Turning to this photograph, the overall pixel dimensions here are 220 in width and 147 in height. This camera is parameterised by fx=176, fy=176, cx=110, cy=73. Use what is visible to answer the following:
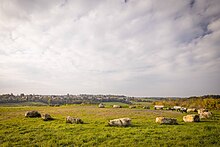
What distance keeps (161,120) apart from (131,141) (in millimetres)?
13564

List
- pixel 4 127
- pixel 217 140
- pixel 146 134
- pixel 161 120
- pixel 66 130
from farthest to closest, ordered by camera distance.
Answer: pixel 161 120
pixel 4 127
pixel 66 130
pixel 146 134
pixel 217 140

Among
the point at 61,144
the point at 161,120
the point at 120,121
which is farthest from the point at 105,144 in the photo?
the point at 161,120

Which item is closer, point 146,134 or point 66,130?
point 146,134

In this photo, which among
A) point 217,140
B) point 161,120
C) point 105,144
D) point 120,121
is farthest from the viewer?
point 161,120

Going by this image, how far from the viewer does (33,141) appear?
18.2 metres

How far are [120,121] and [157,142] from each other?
32.3 feet

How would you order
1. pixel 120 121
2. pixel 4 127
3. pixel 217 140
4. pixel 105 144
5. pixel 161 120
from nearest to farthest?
1. pixel 105 144
2. pixel 217 140
3. pixel 4 127
4. pixel 120 121
5. pixel 161 120

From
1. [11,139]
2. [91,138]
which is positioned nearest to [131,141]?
[91,138]

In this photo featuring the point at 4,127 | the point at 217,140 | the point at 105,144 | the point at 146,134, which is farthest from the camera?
the point at 4,127

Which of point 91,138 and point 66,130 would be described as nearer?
point 91,138

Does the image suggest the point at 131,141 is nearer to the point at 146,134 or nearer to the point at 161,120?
the point at 146,134

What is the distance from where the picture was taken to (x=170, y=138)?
19.7 metres

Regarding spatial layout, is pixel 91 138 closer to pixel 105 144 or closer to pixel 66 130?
pixel 105 144

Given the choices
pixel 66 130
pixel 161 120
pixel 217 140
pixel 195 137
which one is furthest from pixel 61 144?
pixel 161 120
